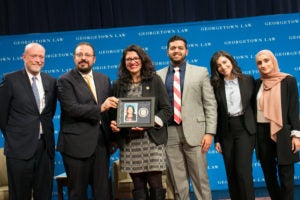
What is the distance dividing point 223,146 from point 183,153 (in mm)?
379

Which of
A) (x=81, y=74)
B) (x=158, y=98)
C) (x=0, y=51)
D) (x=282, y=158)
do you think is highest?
(x=0, y=51)

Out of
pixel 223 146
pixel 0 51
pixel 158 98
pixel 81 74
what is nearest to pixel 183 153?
pixel 223 146

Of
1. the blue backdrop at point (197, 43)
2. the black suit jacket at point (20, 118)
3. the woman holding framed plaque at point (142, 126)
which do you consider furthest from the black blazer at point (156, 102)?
the blue backdrop at point (197, 43)

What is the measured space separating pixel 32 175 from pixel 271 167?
213 centimetres

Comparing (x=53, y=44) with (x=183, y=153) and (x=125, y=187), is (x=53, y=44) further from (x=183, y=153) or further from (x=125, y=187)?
(x=183, y=153)

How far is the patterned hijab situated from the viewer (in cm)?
352

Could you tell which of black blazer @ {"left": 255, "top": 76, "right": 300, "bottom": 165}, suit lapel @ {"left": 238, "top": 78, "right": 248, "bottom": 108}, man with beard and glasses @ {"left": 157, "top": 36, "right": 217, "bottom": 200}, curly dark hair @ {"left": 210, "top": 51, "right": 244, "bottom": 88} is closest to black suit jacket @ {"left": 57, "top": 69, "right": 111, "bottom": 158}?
man with beard and glasses @ {"left": 157, "top": 36, "right": 217, "bottom": 200}

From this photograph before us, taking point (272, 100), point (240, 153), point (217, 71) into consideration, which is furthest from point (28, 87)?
point (272, 100)

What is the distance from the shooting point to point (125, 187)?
15.2 ft

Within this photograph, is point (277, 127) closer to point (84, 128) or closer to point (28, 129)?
point (84, 128)

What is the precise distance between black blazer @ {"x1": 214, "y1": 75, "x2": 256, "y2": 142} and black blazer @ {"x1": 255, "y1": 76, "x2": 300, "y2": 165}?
0.86 ft

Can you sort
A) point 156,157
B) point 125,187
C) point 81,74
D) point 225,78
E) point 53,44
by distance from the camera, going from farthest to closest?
1. point 53,44
2. point 125,187
3. point 225,78
4. point 81,74
5. point 156,157

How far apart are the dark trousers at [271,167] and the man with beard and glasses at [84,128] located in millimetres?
1402

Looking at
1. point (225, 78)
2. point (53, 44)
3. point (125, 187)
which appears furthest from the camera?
point (53, 44)
